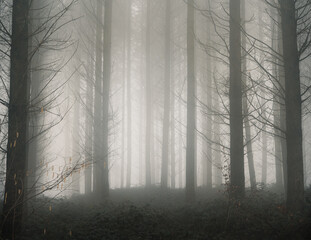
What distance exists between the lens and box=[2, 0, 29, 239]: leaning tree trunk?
4672 millimetres

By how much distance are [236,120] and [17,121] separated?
5509 mm

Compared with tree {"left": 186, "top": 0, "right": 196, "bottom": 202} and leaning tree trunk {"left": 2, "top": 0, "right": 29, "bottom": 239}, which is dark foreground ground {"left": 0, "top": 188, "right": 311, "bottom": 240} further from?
tree {"left": 186, "top": 0, "right": 196, "bottom": 202}

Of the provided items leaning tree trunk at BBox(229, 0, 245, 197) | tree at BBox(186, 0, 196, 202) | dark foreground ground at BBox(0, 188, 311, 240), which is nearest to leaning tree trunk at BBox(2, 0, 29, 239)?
dark foreground ground at BBox(0, 188, 311, 240)

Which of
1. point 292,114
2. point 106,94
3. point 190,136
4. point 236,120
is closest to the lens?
point 292,114

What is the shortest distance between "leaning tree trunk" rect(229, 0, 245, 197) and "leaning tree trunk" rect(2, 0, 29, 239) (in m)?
5.26

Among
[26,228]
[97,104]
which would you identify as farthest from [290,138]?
[97,104]

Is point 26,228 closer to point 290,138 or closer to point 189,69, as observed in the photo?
point 290,138

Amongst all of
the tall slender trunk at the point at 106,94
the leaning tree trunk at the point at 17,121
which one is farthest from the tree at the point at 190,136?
the leaning tree trunk at the point at 17,121

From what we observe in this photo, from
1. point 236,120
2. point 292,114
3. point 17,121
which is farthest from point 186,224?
point 17,121

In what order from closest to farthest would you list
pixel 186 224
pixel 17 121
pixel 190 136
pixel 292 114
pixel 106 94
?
1. pixel 17 121
2. pixel 292 114
3. pixel 186 224
4. pixel 190 136
5. pixel 106 94

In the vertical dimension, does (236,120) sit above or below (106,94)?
below

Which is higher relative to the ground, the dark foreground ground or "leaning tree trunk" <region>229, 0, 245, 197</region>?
"leaning tree trunk" <region>229, 0, 245, 197</region>

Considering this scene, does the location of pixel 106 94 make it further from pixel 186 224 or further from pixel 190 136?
pixel 186 224

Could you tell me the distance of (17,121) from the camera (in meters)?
4.75
